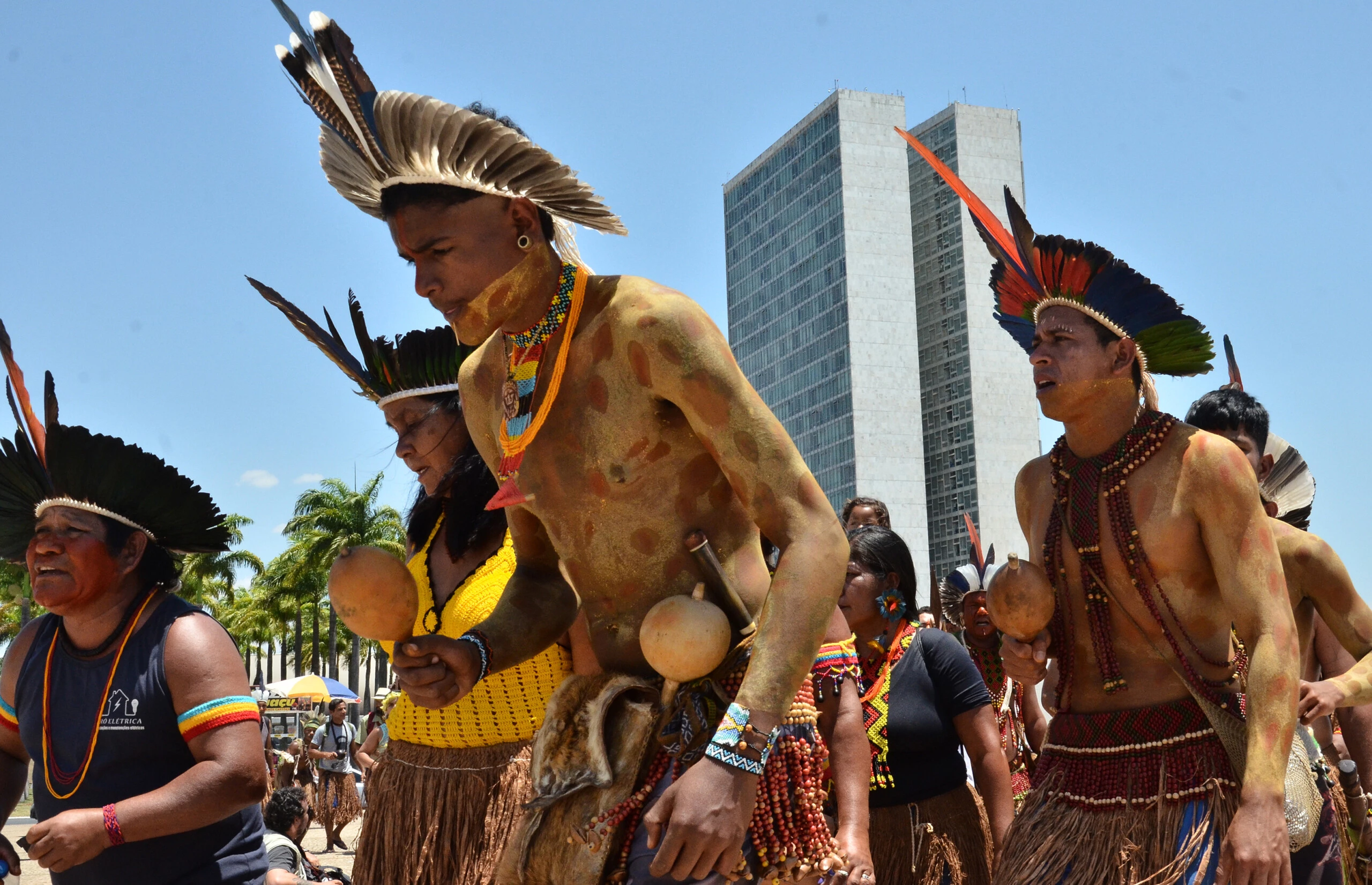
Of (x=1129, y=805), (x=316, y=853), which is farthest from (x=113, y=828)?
(x=316, y=853)

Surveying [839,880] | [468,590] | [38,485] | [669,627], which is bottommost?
[839,880]

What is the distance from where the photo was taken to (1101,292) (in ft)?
12.6

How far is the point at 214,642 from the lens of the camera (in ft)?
13.4

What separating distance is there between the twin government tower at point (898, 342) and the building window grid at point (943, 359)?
0.58ft

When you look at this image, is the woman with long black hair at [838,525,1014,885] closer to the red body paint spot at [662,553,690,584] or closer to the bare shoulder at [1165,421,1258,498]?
the bare shoulder at [1165,421,1258,498]

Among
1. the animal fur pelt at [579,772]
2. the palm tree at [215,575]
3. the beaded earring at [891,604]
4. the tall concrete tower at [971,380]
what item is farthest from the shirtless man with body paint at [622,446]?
the tall concrete tower at [971,380]

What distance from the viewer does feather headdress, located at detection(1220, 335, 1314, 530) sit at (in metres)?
5.68

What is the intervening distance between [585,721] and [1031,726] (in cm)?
440

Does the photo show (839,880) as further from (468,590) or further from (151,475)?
(151,475)

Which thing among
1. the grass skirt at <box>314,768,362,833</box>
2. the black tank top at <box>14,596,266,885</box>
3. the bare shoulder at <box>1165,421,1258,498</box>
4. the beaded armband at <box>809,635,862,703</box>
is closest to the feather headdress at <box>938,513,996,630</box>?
the bare shoulder at <box>1165,421,1258,498</box>

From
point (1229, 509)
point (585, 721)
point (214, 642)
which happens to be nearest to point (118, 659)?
point (214, 642)

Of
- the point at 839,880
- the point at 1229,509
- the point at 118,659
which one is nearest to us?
the point at 839,880

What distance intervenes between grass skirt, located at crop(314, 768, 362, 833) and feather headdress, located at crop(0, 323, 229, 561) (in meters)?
12.2

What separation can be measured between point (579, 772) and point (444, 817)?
1673 mm
